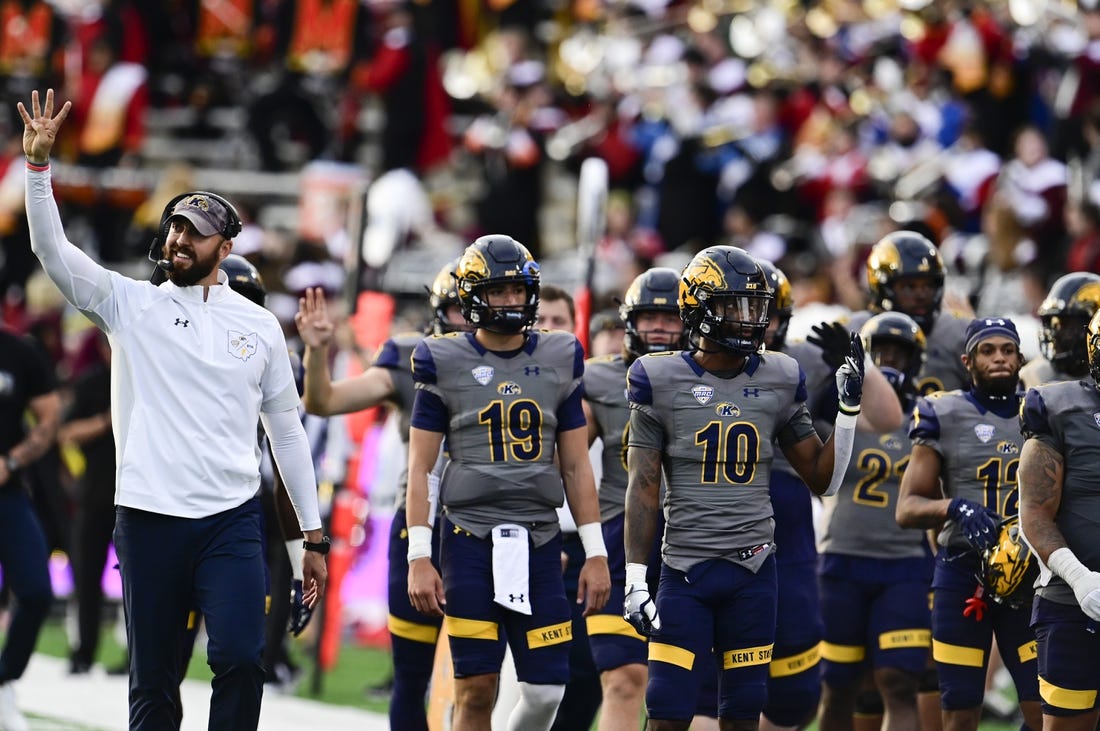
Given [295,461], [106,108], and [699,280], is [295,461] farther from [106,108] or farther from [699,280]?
[106,108]

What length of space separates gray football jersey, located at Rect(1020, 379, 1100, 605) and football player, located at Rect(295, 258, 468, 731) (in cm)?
254

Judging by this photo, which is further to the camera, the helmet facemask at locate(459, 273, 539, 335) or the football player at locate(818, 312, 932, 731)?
the football player at locate(818, 312, 932, 731)

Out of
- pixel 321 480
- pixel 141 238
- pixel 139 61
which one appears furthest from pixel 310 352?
pixel 139 61

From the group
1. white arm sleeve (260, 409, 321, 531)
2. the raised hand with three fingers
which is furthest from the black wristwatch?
the raised hand with three fingers

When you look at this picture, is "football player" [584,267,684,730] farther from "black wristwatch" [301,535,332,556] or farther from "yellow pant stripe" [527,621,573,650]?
"black wristwatch" [301,535,332,556]

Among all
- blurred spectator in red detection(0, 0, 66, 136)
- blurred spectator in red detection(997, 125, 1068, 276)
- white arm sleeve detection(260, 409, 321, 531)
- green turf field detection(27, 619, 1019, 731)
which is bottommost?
green turf field detection(27, 619, 1019, 731)

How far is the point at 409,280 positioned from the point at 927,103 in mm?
4709

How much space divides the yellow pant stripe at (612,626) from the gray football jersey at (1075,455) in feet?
6.15

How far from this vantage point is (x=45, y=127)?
6691 mm

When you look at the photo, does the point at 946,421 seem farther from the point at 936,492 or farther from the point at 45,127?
the point at 45,127

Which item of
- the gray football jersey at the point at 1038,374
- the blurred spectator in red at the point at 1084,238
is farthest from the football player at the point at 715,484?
the blurred spectator in red at the point at 1084,238

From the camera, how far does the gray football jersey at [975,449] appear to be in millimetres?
8195

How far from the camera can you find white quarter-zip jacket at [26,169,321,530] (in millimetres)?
7004

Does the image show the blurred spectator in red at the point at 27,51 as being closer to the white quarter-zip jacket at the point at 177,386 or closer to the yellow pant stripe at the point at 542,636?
the white quarter-zip jacket at the point at 177,386
